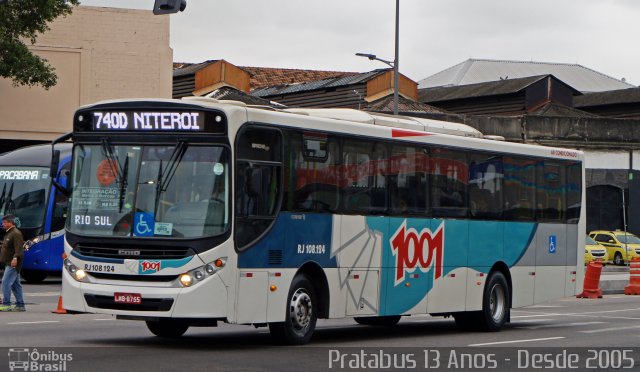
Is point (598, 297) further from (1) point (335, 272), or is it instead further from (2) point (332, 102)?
(2) point (332, 102)

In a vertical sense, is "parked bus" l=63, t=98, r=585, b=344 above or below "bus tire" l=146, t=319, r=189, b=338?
above

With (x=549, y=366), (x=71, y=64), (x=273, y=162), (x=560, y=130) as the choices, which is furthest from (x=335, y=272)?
(x=560, y=130)

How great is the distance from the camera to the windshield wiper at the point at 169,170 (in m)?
14.8

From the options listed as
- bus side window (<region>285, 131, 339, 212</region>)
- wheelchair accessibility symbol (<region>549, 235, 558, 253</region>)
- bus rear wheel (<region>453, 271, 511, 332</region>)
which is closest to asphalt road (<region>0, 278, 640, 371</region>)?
bus rear wheel (<region>453, 271, 511, 332</region>)

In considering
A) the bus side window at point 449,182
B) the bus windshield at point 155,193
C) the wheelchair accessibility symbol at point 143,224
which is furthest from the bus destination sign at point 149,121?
the bus side window at point 449,182

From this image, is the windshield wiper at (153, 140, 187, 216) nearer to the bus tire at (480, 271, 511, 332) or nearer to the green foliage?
the bus tire at (480, 271, 511, 332)

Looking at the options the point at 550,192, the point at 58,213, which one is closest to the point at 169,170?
the point at 550,192

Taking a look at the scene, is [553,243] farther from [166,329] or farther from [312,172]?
[166,329]

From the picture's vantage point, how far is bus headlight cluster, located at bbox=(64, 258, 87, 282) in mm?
15156

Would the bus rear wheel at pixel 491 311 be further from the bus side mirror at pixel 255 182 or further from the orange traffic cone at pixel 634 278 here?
the orange traffic cone at pixel 634 278

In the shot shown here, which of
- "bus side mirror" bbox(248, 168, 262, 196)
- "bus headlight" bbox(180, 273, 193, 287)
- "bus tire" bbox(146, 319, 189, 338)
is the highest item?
"bus side mirror" bbox(248, 168, 262, 196)

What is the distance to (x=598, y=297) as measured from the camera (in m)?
33.6

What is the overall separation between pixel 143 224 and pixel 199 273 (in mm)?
920

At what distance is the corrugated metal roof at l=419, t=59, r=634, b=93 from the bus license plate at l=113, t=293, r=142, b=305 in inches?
3251
